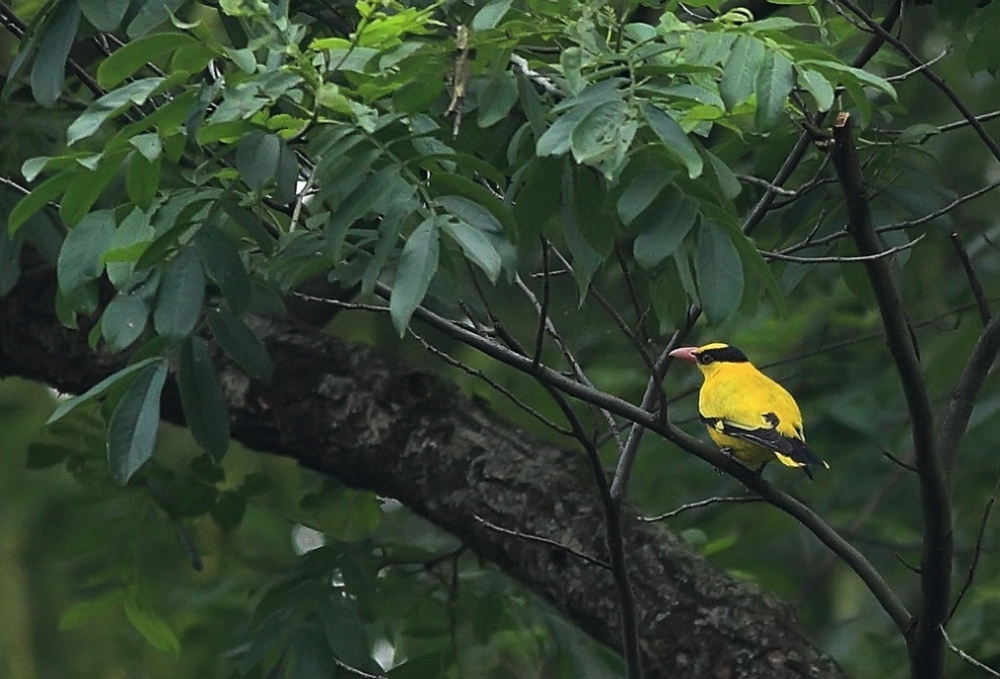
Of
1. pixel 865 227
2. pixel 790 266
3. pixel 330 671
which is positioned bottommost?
pixel 330 671

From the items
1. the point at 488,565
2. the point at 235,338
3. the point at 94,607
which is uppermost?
the point at 235,338

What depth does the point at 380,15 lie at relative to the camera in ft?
7.77

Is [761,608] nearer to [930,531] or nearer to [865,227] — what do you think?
[930,531]

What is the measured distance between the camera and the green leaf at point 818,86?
2.33m

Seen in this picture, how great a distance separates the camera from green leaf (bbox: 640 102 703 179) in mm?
2254

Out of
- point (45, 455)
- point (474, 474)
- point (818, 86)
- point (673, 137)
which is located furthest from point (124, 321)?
point (45, 455)

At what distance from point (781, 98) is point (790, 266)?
0.99 m

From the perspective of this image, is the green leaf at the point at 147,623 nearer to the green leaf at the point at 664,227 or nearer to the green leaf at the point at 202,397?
the green leaf at the point at 202,397

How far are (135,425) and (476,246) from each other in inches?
32.6

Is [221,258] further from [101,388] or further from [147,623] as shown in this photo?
[147,623]

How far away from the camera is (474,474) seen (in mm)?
3857

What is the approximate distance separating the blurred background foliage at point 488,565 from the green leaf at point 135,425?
865 millimetres

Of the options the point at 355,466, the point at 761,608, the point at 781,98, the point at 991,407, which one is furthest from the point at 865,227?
the point at 991,407

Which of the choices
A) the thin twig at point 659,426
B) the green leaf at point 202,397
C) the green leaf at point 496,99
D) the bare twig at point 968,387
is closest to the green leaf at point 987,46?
the bare twig at point 968,387
